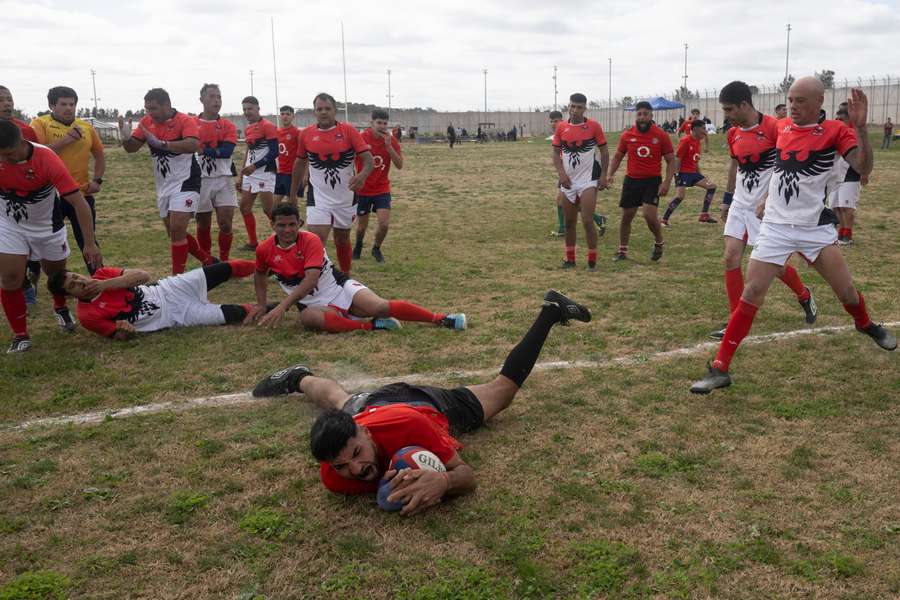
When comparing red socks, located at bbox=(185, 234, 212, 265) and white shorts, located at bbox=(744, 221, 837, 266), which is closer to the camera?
white shorts, located at bbox=(744, 221, 837, 266)

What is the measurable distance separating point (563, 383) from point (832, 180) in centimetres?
244

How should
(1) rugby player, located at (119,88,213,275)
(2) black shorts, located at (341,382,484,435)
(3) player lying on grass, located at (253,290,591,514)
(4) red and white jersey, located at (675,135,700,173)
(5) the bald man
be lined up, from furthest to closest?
1. (4) red and white jersey, located at (675,135,700,173)
2. (1) rugby player, located at (119,88,213,275)
3. (5) the bald man
4. (2) black shorts, located at (341,382,484,435)
5. (3) player lying on grass, located at (253,290,591,514)

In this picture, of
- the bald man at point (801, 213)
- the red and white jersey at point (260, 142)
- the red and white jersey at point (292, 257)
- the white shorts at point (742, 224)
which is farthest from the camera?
the red and white jersey at point (260, 142)

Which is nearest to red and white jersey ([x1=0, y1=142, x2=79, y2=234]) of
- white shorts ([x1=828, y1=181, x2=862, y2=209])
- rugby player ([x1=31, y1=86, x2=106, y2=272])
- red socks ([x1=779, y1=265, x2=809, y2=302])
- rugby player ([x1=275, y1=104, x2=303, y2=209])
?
rugby player ([x1=31, y1=86, x2=106, y2=272])

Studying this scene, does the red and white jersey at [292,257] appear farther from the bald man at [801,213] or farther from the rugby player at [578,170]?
the rugby player at [578,170]

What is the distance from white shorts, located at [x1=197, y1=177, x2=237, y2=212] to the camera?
A: 30.8 feet

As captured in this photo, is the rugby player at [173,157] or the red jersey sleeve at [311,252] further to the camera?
the rugby player at [173,157]

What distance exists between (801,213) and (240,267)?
5058 mm

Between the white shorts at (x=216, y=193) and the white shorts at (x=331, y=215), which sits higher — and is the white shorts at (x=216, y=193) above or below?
above

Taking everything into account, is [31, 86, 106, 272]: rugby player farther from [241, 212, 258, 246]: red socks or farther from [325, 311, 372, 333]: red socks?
[241, 212, 258, 246]: red socks

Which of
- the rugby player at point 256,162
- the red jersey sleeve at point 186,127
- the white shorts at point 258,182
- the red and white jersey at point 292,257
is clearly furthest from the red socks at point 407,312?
the white shorts at point 258,182

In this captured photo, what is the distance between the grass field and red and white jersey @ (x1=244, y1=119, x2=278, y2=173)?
175 inches

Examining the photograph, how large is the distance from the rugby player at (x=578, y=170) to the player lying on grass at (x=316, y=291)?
3302 millimetres

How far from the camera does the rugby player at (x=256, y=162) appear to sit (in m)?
11.0
